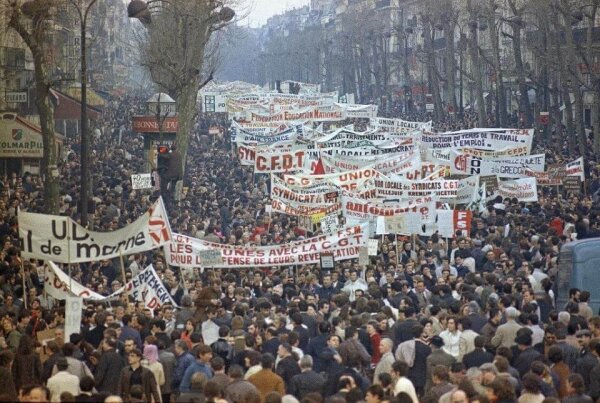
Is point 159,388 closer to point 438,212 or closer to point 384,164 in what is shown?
point 438,212

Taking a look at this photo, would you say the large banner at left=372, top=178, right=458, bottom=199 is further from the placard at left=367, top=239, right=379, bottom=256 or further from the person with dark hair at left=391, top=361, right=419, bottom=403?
the person with dark hair at left=391, top=361, right=419, bottom=403

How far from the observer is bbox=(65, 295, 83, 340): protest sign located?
1510 centimetres

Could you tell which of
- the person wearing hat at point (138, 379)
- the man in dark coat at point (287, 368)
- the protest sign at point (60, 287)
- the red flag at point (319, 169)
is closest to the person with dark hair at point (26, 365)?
the person wearing hat at point (138, 379)

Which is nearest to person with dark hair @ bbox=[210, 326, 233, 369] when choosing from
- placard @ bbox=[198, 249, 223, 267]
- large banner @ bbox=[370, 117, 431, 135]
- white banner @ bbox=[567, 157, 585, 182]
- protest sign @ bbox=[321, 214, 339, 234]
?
placard @ bbox=[198, 249, 223, 267]

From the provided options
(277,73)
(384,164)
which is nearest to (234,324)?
(384,164)

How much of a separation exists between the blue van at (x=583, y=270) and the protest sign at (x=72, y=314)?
675cm

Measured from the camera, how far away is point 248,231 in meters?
28.0

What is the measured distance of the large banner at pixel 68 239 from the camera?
17375 mm

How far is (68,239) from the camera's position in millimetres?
17281

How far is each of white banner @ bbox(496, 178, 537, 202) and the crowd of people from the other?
2612mm

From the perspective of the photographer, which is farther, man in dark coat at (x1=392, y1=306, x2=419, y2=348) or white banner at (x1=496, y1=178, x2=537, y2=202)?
white banner at (x1=496, y1=178, x2=537, y2=202)

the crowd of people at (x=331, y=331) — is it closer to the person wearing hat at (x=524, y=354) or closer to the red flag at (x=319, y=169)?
the person wearing hat at (x=524, y=354)

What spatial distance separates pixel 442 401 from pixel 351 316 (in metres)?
4.36

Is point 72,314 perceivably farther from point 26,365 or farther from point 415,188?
point 415,188
